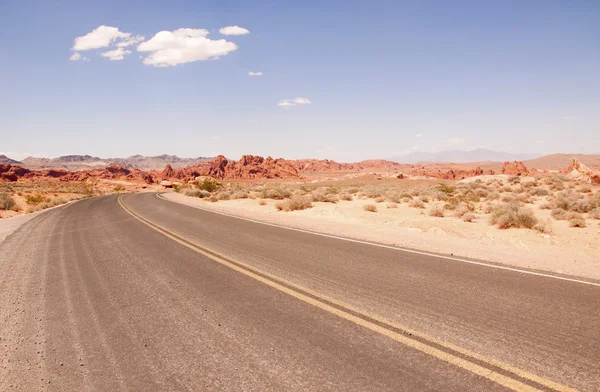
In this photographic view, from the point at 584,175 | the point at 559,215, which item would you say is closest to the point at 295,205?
the point at 559,215

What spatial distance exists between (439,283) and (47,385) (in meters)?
5.33

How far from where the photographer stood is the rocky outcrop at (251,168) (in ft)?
380

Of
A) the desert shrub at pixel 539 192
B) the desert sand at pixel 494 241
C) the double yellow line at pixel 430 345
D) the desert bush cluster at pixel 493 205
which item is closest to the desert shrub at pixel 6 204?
the desert bush cluster at pixel 493 205

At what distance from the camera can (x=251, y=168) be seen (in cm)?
11750

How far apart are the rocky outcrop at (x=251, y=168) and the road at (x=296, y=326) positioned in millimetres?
107068

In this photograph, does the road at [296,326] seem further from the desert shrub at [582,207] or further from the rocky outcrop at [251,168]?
the rocky outcrop at [251,168]

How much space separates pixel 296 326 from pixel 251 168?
378 feet

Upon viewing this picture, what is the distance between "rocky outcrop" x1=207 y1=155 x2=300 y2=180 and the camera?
4555 inches

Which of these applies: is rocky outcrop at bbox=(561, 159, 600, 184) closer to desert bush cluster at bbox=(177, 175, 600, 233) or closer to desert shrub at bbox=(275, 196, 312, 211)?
desert bush cluster at bbox=(177, 175, 600, 233)

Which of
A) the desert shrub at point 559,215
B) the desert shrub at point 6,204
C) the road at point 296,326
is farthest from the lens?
the desert shrub at point 6,204

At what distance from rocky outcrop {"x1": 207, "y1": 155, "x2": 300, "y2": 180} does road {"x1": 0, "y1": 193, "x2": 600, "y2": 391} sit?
10707cm

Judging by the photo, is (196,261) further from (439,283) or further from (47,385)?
(439,283)

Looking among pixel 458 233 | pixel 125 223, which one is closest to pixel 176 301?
pixel 458 233

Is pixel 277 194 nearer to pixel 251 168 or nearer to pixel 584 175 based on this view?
pixel 584 175
